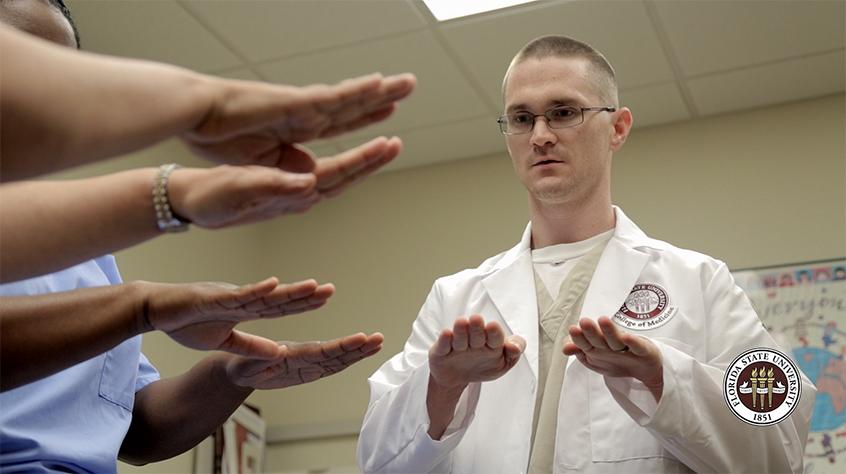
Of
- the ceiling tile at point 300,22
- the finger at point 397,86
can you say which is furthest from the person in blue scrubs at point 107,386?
the ceiling tile at point 300,22

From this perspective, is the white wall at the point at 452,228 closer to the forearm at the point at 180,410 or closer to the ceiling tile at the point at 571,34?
the ceiling tile at the point at 571,34

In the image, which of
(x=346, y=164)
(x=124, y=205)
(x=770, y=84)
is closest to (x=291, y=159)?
(x=346, y=164)

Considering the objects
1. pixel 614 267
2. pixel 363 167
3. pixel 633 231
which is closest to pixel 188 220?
pixel 363 167

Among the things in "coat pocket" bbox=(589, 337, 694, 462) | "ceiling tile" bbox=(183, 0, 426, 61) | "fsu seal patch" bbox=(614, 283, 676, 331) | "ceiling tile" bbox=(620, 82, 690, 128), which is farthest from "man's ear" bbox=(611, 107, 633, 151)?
"ceiling tile" bbox=(620, 82, 690, 128)

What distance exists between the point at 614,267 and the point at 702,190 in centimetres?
208

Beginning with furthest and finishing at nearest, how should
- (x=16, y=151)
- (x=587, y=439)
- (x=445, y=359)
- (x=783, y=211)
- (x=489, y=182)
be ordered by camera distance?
(x=489, y=182) < (x=783, y=211) < (x=587, y=439) < (x=445, y=359) < (x=16, y=151)

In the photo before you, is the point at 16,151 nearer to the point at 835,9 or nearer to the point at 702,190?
the point at 835,9

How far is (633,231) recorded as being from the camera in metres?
1.99

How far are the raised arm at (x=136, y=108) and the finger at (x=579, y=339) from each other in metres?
0.56

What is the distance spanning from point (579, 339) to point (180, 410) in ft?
2.22

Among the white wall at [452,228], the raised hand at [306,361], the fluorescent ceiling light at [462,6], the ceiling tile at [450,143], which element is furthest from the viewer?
the ceiling tile at [450,143]

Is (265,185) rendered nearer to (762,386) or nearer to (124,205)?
(124,205)

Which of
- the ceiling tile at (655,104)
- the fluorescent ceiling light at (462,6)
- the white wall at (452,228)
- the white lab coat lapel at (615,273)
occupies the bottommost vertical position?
the white lab coat lapel at (615,273)

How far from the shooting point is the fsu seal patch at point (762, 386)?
1.53 m
